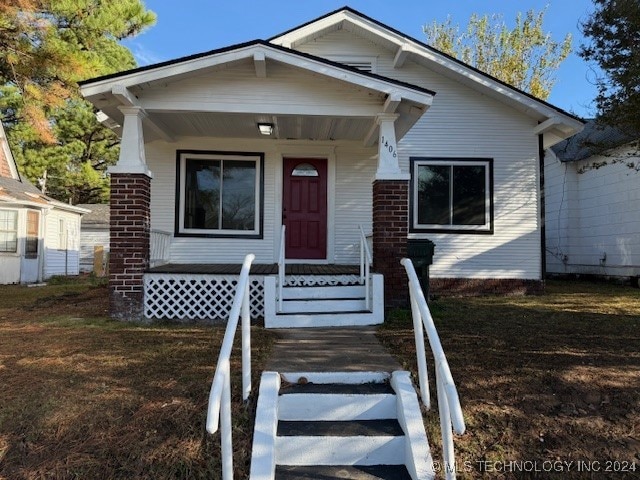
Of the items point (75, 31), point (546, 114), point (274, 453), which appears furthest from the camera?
point (75, 31)

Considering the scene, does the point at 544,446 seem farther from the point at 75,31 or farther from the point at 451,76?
the point at 75,31

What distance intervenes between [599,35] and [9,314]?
34.1 ft

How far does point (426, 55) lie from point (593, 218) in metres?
7.36

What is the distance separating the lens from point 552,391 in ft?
11.6

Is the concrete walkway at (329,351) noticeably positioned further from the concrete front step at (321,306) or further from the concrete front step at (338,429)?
the concrete front step at (321,306)

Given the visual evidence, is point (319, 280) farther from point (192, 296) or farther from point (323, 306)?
point (192, 296)

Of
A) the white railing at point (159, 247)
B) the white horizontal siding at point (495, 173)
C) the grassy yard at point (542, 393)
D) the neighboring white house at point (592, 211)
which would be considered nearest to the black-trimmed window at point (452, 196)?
the white horizontal siding at point (495, 173)

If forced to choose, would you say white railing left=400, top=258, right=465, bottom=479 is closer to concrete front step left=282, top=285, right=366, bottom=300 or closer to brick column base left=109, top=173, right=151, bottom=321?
concrete front step left=282, top=285, right=366, bottom=300

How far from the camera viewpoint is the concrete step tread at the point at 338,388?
141 inches

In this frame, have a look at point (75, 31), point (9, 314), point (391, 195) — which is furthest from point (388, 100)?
point (75, 31)

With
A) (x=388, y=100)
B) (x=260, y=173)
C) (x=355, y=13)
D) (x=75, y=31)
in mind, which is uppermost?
(x=75, y=31)

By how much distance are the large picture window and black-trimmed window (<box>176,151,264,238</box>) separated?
903 cm

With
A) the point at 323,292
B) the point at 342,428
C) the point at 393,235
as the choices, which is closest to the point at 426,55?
the point at 393,235

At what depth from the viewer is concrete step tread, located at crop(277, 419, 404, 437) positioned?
315 cm
